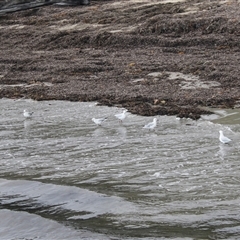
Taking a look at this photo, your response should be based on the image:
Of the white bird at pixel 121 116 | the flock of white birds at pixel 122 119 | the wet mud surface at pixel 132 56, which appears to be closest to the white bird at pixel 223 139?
the flock of white birds at pixel 122 119

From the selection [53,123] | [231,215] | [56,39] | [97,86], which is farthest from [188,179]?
[56,39]

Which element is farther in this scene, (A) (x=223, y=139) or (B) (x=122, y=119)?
(B) (x=122, y=119)

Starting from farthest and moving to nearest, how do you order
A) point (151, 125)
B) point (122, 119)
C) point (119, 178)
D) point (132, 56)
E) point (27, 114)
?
1. point (132, 56)
2. point (27, 114)
3. point (122, 119)
4. point (151, 125)
5. point (119, 178)

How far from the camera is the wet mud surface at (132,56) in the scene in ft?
39.0

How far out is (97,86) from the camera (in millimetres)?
13023

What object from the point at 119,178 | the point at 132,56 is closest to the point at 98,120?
the point at 119,178

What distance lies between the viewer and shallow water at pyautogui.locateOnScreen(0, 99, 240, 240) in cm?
598

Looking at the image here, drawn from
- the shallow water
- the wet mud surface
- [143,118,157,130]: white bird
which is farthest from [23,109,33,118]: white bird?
[143,118,157,130]: white bird

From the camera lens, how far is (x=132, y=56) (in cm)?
1541

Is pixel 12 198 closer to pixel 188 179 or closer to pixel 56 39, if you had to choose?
pixel 188 179

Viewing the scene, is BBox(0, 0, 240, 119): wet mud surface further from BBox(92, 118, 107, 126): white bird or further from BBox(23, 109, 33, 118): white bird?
BBox(23, 109, 33, 118): white bird

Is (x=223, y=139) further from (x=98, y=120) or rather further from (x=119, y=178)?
(x=98, y=120)

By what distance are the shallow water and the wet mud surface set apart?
1.16m

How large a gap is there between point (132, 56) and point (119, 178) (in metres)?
8.31
